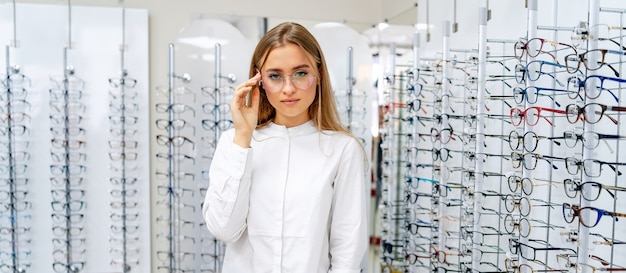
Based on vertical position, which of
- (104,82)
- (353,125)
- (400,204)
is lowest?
(400,204)

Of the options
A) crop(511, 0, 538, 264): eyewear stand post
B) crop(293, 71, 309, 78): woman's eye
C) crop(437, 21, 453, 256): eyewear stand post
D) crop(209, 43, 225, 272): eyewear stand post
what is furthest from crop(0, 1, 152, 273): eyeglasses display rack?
crop(511, 0, 538, 264): eyewear stand post

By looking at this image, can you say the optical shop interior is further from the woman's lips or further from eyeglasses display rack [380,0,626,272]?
the woman's lips

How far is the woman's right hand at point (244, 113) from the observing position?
154cm

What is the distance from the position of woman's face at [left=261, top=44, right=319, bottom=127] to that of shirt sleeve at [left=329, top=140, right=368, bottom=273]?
0.21 metres

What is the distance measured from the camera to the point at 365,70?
377 cm

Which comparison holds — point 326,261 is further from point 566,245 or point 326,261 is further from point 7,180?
point 7,180

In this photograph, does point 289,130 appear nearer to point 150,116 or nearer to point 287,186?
point 287,186

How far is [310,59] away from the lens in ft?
5.13

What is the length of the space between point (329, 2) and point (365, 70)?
2.44ft

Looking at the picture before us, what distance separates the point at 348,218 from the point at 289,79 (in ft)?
1.44

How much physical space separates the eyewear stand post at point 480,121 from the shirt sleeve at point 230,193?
112 centimetres

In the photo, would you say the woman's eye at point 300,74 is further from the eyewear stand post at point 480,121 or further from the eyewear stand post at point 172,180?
the eyewear stand post at point 172,180

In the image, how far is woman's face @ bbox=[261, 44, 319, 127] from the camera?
1531 millimetres

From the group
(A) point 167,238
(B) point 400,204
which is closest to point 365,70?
(B) point 400,204
